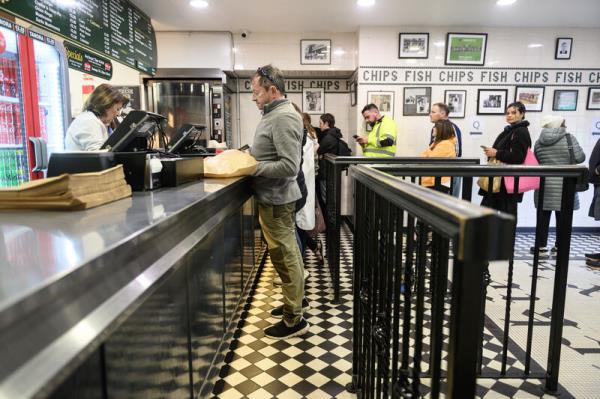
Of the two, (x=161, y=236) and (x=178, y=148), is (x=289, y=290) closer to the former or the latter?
(x=178, y=148)

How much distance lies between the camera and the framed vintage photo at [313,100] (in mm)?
6988

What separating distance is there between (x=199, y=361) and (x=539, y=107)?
20.1 ft

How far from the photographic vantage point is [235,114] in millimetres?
6961

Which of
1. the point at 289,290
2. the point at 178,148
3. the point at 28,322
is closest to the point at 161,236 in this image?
the point at 28,322

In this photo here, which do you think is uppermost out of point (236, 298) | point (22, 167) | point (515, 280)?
point (22, 167)

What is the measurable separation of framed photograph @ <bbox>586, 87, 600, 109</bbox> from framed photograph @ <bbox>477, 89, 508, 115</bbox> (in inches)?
47.9

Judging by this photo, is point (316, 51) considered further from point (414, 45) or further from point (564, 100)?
point (564, 100)

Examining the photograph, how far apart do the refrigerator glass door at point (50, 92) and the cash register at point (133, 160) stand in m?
2.33

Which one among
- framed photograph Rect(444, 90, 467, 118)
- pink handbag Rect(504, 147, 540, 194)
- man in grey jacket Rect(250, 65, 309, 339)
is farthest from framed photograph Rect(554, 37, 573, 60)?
man in grey jacket Rect(250, 65, 309, 339)

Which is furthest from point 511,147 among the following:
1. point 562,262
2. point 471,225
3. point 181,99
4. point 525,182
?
point 181,99

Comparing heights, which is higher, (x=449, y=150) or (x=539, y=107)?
(x=539, y=107)

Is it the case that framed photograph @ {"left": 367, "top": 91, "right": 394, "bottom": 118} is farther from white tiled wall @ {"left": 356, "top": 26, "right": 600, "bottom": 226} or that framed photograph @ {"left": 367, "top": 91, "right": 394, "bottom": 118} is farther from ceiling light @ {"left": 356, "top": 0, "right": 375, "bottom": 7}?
ceiling light @ {"left": 356, "top": 0, "right": 375, "bottom": 7}

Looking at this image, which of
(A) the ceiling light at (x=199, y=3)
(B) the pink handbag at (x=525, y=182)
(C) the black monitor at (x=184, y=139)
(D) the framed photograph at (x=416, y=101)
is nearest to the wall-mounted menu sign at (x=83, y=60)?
(A) the ceiling light at (x=199, y=3)

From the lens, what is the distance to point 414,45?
5.88 m
